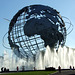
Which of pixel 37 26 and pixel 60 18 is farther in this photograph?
pixel 60 18

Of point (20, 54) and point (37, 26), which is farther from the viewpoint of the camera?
point (20, 54)

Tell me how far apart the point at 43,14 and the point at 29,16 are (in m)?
2.12

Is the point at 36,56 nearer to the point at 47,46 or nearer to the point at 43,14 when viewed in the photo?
the point at 47,46

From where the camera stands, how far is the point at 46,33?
26344 millimetres

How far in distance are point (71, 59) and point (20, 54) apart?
25.6 feet

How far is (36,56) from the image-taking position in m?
27.2

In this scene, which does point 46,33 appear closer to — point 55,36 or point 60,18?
point 55,36

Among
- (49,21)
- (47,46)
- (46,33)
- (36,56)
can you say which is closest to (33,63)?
(36,56)

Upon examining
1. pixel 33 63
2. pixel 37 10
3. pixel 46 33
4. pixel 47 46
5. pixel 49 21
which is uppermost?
pixel 37 10

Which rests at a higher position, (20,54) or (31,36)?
(31,36)

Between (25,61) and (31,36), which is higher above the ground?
(31,36)

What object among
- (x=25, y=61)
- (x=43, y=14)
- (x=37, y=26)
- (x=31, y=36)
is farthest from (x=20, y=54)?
(x=43, y=14)

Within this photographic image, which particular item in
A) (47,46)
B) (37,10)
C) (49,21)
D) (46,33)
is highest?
(37,10)

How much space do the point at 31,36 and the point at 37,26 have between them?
1.76 m
